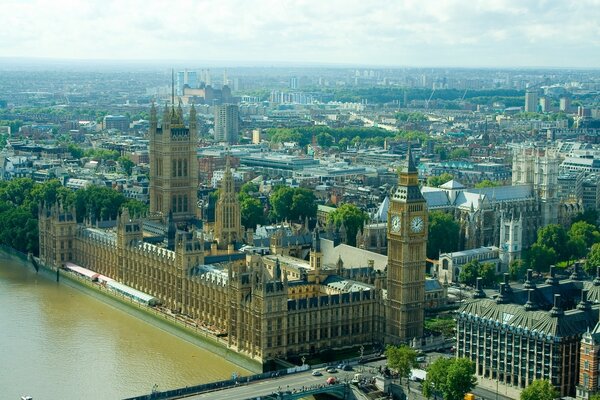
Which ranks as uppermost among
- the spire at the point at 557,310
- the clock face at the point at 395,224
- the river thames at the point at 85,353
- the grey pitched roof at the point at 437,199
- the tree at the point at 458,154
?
the clock face at the point at 395,224

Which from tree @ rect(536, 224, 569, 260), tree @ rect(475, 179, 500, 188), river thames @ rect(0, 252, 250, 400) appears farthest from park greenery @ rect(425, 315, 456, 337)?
tree @ rect(475, 179, 500, 188)

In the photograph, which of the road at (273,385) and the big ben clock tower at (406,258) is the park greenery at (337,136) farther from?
the road at (273,385)

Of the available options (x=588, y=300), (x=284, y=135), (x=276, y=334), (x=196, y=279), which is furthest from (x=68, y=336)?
(x=284, y=135)

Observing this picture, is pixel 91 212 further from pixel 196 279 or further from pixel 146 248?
pixel 196 279

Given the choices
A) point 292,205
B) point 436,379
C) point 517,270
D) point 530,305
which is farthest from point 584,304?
point 292,205

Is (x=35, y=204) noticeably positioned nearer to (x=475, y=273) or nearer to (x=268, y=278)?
(x=475, y=273)

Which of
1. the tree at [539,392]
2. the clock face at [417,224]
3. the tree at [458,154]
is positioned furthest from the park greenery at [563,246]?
the tree at [458,154]
